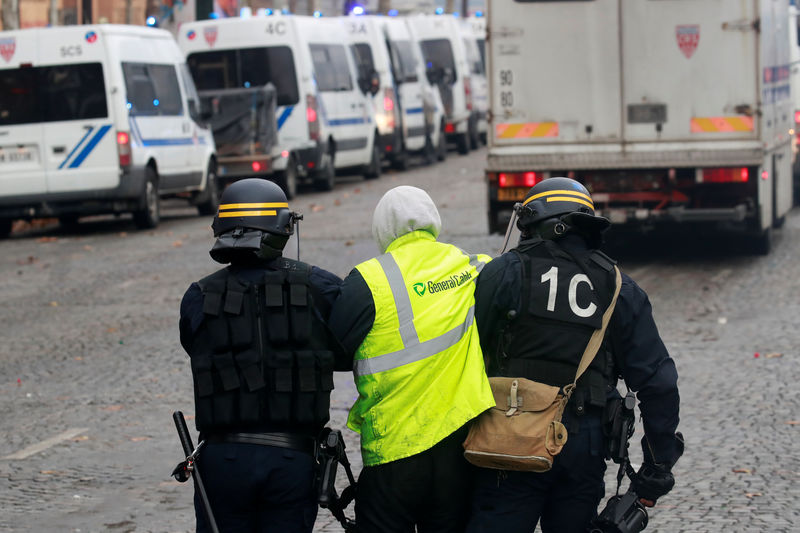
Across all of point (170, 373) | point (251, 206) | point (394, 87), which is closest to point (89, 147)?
point (170, 373)

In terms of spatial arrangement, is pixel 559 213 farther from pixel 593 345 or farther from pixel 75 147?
pixel 75 147

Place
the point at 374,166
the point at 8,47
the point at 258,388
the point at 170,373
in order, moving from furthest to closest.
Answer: the point at 374,166
the point at 8,47
the point at 170,373
the point at 258,388

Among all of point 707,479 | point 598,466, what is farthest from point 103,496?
point 598,466

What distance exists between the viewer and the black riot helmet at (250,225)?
4.12m

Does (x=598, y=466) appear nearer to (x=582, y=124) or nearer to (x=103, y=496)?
(x=103, y=496)

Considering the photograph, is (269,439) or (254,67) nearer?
(269,439)

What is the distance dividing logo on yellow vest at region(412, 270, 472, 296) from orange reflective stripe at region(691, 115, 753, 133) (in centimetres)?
973

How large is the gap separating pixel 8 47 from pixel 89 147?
1.64m

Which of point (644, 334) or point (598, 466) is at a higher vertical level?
point (644, 334)

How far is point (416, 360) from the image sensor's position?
163 inches

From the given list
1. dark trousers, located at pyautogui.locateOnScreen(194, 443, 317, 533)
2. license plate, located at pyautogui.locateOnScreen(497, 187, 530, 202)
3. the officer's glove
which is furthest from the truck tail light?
dark trousers, located at pyautogui.locateOnScreen(194, 443, 317, 533)

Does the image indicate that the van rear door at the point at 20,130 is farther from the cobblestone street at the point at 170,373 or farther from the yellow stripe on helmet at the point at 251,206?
the yellow stripe on helmet at the point at 251,206

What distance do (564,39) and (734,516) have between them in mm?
8428

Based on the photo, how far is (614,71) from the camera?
45.3 feet
